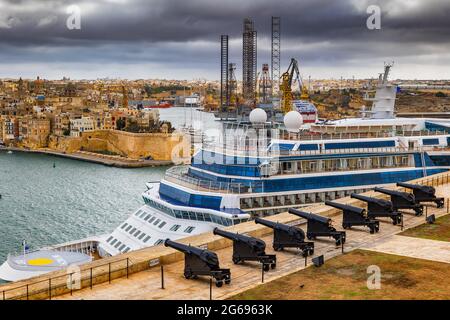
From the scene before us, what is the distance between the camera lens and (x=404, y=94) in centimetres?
11644

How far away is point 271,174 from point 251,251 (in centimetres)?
949

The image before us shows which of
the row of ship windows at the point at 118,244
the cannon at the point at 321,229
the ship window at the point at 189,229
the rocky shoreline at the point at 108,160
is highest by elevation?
the cannon at the point at 321,229

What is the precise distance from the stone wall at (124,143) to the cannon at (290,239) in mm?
59660

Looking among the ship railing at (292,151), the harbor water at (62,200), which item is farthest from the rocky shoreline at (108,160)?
the ship railing at (292,151)

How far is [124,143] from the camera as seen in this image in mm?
77625

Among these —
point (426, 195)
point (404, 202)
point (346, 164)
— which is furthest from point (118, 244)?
point (426, 195)

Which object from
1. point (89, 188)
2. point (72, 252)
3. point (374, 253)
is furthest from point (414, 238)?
point (89, 188)

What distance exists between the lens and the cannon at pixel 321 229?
42.1 ft

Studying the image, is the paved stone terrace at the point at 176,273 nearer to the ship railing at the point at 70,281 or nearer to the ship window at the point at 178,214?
the ship railing at the point at 70,281

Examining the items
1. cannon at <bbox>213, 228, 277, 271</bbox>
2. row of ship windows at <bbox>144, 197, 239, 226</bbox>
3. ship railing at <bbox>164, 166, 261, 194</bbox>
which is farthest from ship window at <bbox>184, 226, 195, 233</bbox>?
cannon at <bbox>213, 228, 277, 271</bbox>

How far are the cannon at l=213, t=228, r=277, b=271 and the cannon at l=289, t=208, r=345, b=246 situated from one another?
2.27 m

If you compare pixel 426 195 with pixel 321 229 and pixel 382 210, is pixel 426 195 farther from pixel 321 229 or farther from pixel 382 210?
pixel 321 229

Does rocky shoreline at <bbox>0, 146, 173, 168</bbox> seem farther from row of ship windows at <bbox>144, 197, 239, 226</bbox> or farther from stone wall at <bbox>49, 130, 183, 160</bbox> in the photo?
row of ship windows at <bbox>144, 197, 239, 226</bbox>
